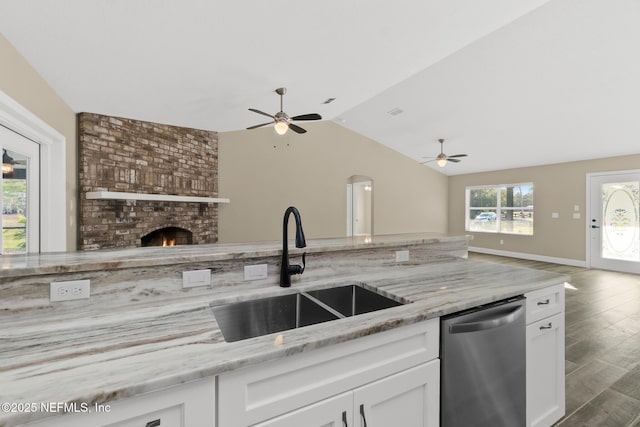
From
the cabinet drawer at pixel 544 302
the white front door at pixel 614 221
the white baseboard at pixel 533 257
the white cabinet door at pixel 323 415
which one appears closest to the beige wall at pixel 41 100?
the white cabinet door at pixel 323 415

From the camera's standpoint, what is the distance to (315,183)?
22.1ft

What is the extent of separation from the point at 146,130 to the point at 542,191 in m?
8.16

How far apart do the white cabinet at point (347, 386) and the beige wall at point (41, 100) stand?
8.31ft

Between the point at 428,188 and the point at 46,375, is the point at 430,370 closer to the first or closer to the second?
the point at 46,375

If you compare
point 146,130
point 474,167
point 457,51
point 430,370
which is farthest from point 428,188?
point 430,370

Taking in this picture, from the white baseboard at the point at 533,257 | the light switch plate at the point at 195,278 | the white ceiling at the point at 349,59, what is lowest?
the white baseboard at the point at 533,257

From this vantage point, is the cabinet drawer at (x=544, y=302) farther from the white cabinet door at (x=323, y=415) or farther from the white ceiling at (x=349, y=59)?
the white ceiling at (x=349, y=59)

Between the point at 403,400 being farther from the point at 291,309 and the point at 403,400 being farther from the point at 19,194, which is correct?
the point at 19,194

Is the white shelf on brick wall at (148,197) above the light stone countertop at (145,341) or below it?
above

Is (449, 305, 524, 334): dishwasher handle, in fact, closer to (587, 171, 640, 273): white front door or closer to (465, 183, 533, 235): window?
(587, 171, 640, 273): white front door

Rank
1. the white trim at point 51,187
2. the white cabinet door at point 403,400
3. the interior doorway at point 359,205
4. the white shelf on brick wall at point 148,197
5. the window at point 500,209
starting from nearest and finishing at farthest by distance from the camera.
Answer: the white cabinet door at point 403,400, the white trim at point 51,187, the white shelf on brick wall at point 148,197, the window at point 500,209, the interior doorway at point 359,205

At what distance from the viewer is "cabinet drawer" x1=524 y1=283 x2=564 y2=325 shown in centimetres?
149

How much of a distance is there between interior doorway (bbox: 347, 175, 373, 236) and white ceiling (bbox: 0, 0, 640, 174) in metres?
2.64

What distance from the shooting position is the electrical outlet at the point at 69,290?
1.12m
